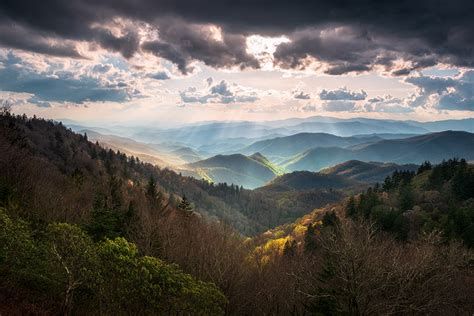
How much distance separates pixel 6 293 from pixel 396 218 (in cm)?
8112

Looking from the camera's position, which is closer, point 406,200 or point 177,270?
point 177,270

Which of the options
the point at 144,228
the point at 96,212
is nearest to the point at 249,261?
the point at 144,228

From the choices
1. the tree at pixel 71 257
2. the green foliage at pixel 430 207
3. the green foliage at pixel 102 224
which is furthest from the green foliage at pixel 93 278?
the green foliage at pixel 430 207

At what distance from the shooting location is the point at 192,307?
22109mm

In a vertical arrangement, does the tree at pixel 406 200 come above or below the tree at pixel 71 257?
below

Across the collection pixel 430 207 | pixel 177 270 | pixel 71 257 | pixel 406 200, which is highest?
pixel 71 257

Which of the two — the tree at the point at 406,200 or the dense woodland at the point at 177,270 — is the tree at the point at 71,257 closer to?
the dense woodland at the point at 177,270

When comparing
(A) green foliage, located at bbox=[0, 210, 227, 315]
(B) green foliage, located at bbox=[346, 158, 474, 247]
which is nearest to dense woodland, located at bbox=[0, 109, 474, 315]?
(A) green foliage, located at bbox=[0, 210, 227, 315]

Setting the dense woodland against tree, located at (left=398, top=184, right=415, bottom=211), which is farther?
tree, located at (left=398, top=184, right=415, bottom=211)

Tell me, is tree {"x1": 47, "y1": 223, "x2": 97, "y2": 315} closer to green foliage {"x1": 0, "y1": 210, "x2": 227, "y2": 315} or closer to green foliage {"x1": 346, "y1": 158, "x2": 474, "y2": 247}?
green foliage {"x1": 0, "y1": 210, "x2": 227, "y2": 315}

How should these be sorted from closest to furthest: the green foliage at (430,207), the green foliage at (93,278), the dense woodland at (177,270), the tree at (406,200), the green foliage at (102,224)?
the green foliage at (93,278) < the dense woodland at (177,270) < the green foliage at (102,224) < the green foliage at (430,207) < the tree at (406,200)

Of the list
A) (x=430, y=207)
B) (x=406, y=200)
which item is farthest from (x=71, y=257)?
(x=430, y=207)

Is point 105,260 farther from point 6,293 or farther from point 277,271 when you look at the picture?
point 277,271

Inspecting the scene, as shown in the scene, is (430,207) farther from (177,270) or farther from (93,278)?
(93,278)
